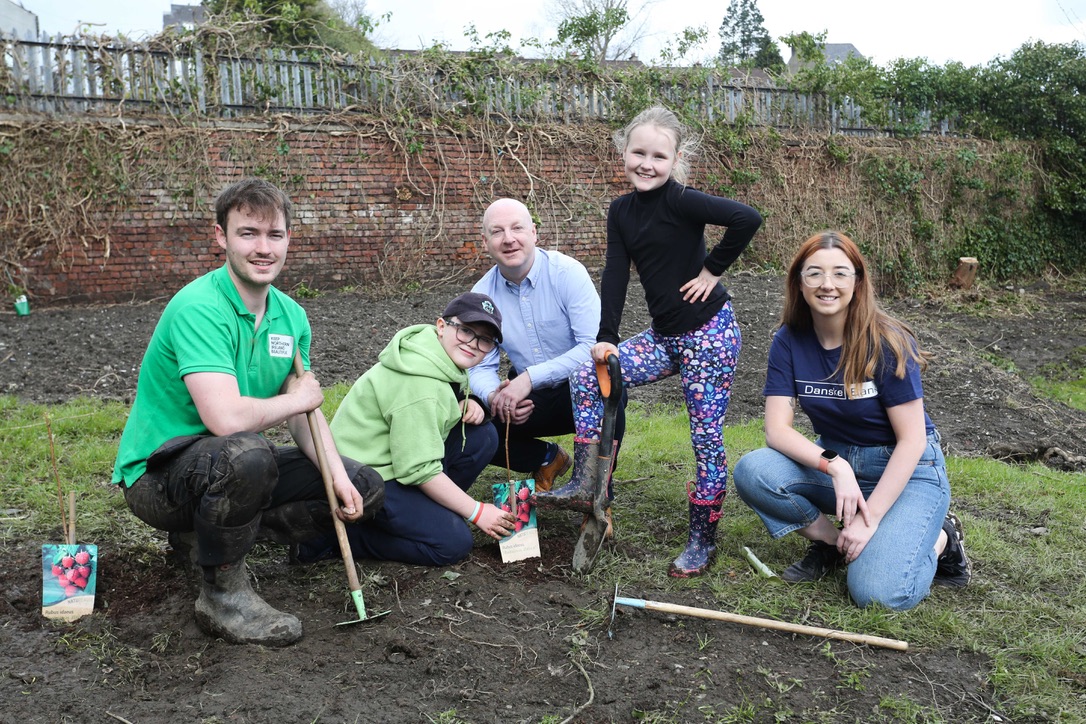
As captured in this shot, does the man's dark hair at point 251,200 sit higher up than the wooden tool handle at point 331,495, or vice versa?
→ the man's dark hair at point 251,200

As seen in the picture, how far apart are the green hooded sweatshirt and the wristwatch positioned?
53.7 inches

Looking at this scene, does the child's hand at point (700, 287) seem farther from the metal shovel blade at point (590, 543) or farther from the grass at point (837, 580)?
the grass at point (837, 580)

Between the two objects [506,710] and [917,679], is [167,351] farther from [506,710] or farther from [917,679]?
[917,679]

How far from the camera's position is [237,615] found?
2.81 m

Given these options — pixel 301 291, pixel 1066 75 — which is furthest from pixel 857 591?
pixel 1066 75

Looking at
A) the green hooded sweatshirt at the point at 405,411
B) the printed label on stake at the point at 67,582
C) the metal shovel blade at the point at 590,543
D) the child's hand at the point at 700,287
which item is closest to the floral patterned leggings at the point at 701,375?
the child's hand at the point at 700,287

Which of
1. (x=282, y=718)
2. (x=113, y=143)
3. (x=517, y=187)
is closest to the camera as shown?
(x=282, y=718)

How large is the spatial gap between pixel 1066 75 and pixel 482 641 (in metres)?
16.2

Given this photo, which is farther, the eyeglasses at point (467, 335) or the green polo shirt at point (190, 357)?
the eyeglasses at point (467, 335)

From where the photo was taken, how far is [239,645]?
278cm

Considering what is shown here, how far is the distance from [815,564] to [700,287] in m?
1.16

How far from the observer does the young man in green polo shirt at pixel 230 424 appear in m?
2.74

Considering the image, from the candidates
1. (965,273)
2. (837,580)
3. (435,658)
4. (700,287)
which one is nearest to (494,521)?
(435,658)

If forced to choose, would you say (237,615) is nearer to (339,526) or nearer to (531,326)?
(339,526)
